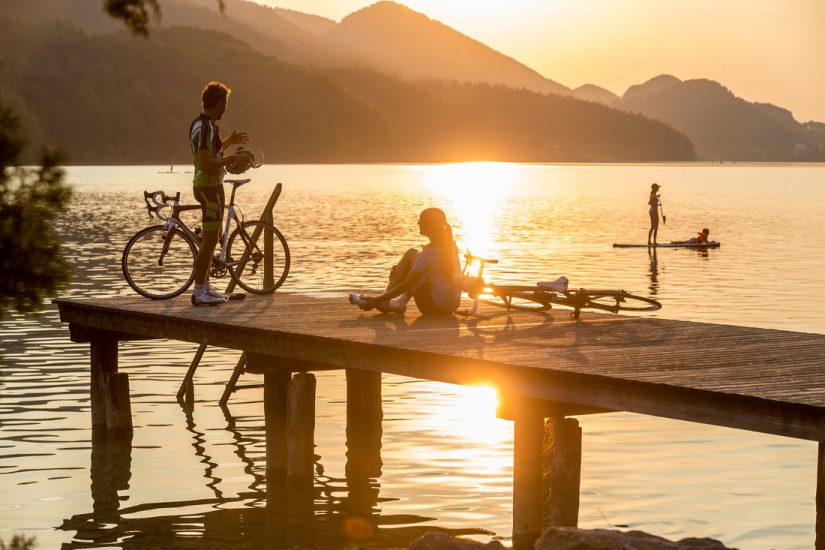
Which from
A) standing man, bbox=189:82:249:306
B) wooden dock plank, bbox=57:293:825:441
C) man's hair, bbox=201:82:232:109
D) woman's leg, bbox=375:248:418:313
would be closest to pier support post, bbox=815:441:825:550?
wooden dock plank, bbox=57:293:825:441

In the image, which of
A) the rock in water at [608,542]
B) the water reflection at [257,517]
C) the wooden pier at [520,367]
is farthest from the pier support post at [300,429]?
the rock in water at [608,542]

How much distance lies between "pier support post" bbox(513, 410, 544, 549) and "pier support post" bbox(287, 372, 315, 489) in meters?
3.27

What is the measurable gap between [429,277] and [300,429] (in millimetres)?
2135

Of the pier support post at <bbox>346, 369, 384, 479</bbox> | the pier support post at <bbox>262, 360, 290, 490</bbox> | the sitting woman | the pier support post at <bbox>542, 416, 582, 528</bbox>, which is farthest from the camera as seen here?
the pier support post at <bbox>346, 369, 384, 479</bbox>

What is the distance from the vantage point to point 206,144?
14109mm

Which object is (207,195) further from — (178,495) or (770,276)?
(770,276)

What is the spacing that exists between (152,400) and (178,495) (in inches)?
210

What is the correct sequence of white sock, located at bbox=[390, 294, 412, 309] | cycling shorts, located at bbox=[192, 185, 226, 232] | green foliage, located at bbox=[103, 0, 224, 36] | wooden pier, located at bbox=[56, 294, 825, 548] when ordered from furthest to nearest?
cycling shorts, located at bbox=[192, 185, 226, 232] → white sock, located at bbox=[390, 294, 412, 309] → wooden pier, located at bbox=[56, 294, 825, 548] → green foliage, located at bbox=[103, 0, 224, 36]

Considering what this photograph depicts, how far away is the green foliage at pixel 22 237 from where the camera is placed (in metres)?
5.97

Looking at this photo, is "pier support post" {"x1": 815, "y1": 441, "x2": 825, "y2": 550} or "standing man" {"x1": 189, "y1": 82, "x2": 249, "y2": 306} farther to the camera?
"standing man" {"x1": 189, "y1": 82, "x2": 249, "y2": 306}

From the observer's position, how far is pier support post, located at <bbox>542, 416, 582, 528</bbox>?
11.1 meters

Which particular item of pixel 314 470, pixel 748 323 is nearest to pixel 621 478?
pixel 314 470

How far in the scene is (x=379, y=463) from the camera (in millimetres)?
15078

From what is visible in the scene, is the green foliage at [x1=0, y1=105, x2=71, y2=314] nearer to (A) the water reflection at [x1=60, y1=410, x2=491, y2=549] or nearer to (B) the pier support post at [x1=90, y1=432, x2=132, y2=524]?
(A) the water reflection at [x1=60, y1=410, x2=491, y2=549]
